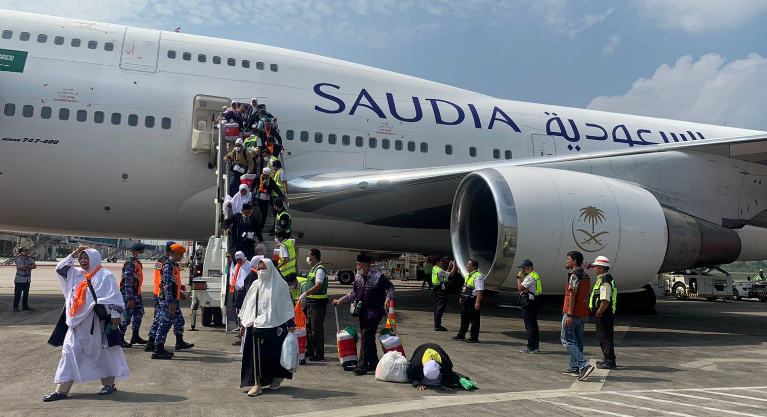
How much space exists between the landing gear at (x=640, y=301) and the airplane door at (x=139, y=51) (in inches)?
440

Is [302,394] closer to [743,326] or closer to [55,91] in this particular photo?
[55,91]

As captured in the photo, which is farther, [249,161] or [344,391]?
[249,161]

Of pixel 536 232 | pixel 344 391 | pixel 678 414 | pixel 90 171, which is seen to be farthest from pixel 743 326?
pixel 90 171

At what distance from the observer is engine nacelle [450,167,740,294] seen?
313 inches

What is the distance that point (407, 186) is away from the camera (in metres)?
10.1

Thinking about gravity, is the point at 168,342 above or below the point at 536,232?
below

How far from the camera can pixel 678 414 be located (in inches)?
172

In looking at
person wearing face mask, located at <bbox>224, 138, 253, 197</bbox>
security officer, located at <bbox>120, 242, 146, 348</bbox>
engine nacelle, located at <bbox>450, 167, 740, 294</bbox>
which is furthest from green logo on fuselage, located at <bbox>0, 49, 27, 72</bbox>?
engine nacelle, located at <bbox>450, 167, 740, 294</bbox>

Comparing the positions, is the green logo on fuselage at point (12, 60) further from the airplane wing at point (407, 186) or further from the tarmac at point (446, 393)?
the airplane wing at point (407, 186)

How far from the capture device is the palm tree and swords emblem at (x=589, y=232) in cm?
809

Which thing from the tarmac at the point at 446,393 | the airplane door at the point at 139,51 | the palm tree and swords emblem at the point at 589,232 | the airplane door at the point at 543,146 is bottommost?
the tarmac at the point at 446,393

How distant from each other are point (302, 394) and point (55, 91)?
783 cm

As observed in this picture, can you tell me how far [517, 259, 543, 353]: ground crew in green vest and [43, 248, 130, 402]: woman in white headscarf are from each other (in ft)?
16.0

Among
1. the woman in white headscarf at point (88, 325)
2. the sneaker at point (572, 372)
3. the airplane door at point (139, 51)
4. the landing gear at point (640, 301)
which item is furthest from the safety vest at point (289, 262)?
the landing gear at point (640, 301)
